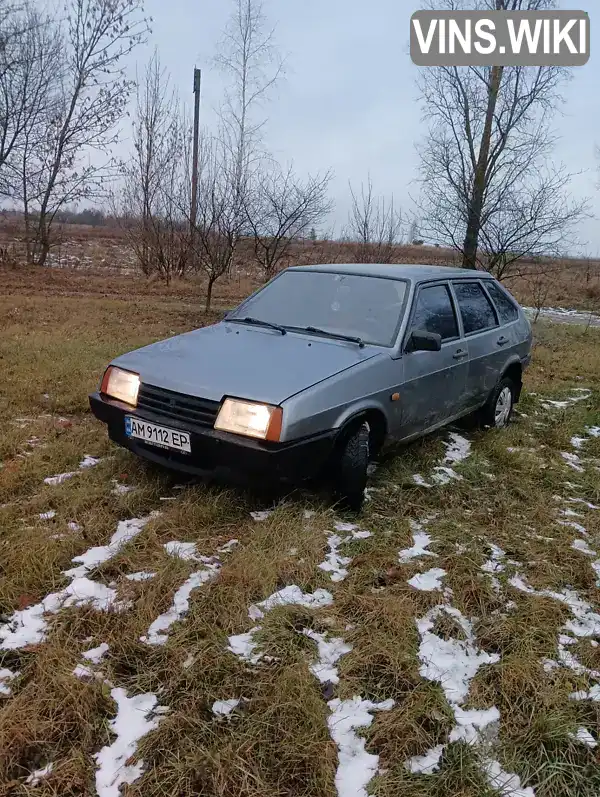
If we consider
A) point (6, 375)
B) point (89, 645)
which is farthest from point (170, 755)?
point (6, 375)

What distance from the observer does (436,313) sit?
4203mm

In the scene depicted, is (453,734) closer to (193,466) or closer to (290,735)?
(290,735)

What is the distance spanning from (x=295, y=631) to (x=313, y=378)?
4.50 feet

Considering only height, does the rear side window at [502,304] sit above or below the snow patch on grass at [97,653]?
above

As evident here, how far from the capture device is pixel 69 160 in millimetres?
17391

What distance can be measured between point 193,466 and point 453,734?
6.07ft

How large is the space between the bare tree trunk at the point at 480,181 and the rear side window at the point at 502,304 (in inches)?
240

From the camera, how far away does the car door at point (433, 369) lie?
3.79m

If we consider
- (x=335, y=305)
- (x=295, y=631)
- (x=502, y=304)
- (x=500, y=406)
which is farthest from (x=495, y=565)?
(x=502, y=304)

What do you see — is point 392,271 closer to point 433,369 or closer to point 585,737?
point 433,369

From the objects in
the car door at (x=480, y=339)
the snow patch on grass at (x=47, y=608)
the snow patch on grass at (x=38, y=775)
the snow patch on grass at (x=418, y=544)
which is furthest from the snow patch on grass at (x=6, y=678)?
the car door at (x=480, y=339)

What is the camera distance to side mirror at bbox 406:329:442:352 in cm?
365

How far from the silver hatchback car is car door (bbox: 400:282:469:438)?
1 cm

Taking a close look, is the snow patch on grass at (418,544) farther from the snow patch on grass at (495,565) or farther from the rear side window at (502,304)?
the rear side window at (502,304)
